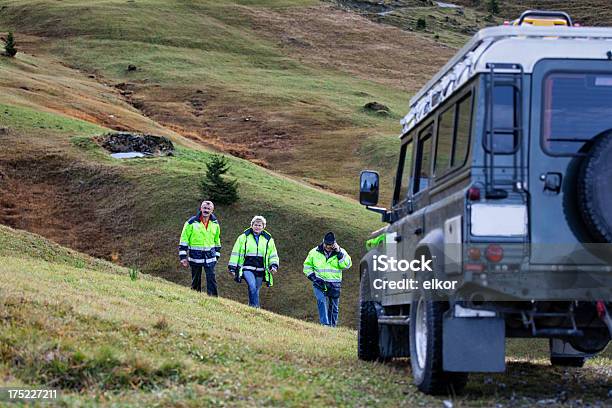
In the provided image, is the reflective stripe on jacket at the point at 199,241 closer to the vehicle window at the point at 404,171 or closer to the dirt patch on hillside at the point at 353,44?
the vehicle window at the point at 404,171

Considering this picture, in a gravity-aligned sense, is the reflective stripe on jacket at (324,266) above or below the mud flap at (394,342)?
above

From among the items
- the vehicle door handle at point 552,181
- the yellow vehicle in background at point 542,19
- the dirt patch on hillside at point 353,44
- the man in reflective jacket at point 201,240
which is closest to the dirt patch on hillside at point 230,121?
the dirt patch on hillside at point 353,44

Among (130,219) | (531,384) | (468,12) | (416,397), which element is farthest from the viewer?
(468,12)

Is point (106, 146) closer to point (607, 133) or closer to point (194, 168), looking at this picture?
point (194, 168)

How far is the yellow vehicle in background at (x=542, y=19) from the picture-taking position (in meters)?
9.50

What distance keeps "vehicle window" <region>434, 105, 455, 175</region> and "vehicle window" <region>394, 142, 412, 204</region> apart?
4.82 feet

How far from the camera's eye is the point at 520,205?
845 cm

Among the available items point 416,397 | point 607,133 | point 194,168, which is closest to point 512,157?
point 607,133

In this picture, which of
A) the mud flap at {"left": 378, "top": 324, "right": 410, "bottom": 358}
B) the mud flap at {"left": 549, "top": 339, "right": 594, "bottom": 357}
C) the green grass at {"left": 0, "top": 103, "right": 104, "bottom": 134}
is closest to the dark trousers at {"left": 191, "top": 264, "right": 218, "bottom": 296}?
the mud flap at {"left": 378, "top": 324, "right": 410, "bottom": 358}

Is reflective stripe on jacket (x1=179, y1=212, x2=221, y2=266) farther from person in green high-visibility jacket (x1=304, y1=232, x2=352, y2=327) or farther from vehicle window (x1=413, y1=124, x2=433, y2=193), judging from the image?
vehicle window (x1=413, y1=124, x2=433, y2=193)

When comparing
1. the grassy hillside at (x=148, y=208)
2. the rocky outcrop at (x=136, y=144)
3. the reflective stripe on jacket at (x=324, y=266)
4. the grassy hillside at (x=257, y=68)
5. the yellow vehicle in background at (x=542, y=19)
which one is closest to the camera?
the yellow vehicle in background at (x=542, y=19)

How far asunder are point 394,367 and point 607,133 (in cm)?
471

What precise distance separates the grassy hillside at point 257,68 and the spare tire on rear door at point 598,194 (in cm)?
3821

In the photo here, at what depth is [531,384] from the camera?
10.9 meters
